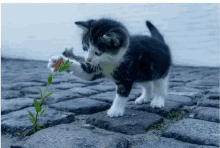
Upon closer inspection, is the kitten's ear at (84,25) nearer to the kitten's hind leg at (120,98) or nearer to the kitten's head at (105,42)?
the kitten's head at (105,42)

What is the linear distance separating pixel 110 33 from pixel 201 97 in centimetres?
170

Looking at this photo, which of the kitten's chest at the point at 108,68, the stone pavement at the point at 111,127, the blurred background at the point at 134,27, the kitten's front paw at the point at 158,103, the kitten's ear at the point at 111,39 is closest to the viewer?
the stone pavement at the point at 111,127

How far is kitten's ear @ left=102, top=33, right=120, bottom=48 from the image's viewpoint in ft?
4.79

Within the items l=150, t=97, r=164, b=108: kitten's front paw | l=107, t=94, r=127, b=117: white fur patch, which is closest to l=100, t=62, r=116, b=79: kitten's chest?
l=107, t=94, r=127, b=117: white fur patch

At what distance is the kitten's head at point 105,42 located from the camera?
1469 millimetres

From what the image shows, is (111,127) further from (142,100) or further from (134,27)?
(134,27)

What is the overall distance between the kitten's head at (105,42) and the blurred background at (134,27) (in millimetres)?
3279

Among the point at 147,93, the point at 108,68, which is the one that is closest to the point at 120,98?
the point at 108,68

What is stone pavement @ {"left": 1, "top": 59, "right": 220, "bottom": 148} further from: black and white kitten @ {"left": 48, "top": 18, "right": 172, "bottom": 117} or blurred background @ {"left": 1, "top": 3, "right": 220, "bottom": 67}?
blurred background @ {"left": 1, "top": 3, "right": 220, "bottom": 67}

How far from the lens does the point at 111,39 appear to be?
4.80 ft

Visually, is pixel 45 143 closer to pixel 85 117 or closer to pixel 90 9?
pixel 85 117

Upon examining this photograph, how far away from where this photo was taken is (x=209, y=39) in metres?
6.43

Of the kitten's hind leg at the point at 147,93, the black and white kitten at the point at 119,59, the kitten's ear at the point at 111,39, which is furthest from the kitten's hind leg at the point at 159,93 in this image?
the kitten's ear at the point at 111,39

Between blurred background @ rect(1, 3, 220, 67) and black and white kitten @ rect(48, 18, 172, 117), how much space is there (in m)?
2.90
